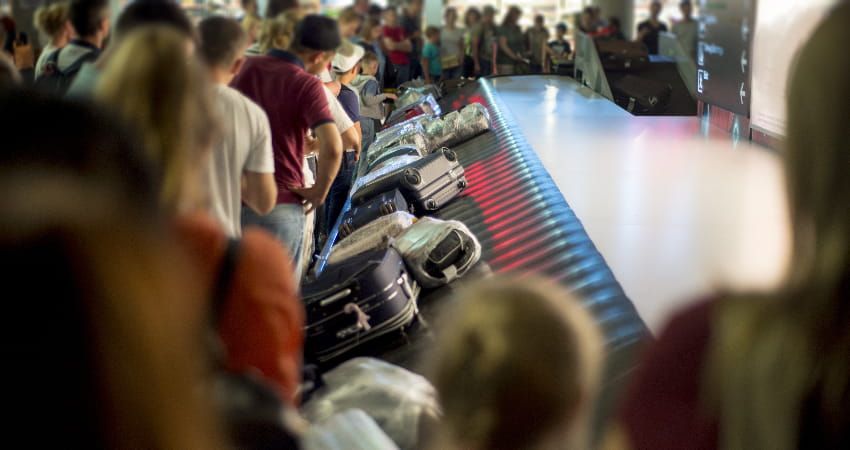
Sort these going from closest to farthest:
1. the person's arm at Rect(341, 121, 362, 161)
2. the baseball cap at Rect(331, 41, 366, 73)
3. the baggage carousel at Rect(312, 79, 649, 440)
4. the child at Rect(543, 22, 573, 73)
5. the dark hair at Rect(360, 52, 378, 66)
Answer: the baggage carousel at Rect(312, 79, 649, 440) < the person's arm at Rect(341, 121, 362, 161) < the baseball cap at Rect(331, 41, 366, 73) < the dark hair at Rect(360, 52, 378, 66) < the child at Rect(543, 22, 573, 73)

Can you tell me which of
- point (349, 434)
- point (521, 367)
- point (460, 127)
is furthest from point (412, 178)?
point (521, 367)

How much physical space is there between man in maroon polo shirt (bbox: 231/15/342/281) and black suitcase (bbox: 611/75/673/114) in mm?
4751

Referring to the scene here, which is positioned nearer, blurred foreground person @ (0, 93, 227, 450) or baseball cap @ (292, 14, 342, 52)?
blurred foreground person @ (0, 93, 227, 450)

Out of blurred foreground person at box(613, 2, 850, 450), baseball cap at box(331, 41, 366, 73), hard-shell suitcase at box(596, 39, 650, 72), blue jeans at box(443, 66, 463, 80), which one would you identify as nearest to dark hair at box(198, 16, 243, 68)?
blurred foreground person at box(613, 2, 850, 450)

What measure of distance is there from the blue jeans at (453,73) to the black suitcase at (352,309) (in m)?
9.08

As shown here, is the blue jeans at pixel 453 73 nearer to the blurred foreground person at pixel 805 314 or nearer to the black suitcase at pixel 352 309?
the black suitcase at pixel 352 309

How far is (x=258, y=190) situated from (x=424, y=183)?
2.05 meters

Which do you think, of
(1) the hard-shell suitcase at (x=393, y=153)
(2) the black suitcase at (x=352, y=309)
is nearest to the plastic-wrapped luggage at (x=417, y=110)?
(1) the hard-shell suitcase at (x=393, y=153)

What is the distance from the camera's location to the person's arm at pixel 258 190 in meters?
2.75

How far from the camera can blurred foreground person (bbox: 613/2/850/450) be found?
799mm

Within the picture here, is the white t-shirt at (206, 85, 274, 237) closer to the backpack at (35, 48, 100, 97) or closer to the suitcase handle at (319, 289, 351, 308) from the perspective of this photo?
the suitcase handle at (319, 289, 351, 308)

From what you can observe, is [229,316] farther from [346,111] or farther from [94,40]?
[346,111]

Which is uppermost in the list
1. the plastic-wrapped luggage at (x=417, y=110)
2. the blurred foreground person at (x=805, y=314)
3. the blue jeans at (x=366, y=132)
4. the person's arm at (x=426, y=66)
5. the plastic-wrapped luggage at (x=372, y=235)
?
the blurred foreground person at (x=805, y=314)

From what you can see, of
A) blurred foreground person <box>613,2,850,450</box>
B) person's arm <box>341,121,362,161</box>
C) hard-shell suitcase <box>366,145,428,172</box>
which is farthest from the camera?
hard-shell suitcase <box>366,145,428,172</box>
